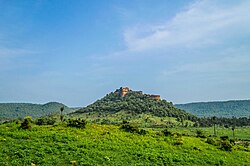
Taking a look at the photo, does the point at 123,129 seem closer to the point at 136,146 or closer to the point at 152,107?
the point at 136,146

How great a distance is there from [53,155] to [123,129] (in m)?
14.1

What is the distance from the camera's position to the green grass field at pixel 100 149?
27688 mm

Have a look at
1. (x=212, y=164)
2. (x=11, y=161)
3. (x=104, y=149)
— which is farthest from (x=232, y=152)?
(x=11, y=161)

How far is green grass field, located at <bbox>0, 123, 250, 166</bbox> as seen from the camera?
27.7m

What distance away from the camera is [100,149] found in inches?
1246

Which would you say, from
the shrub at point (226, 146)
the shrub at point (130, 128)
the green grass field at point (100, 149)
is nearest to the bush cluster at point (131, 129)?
the shrub at point (130, 128)

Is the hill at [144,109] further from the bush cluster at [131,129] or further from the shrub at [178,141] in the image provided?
the shrub at [178,141]

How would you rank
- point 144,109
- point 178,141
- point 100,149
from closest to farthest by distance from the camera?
point 100,149 < point 178,141 < point 144,109

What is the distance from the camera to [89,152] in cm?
2986

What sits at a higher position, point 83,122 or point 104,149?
point 83,122

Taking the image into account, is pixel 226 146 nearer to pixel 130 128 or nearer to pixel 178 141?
pixel 178 141

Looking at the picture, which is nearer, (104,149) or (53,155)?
(53,155)

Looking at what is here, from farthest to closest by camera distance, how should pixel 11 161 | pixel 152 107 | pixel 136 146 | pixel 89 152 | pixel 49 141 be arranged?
pixel 152 107 < pixel 136 146 < pixel 49 141 < pixel 89 152 < pixel 11 161

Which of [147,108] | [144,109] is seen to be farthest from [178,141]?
[147,108]
